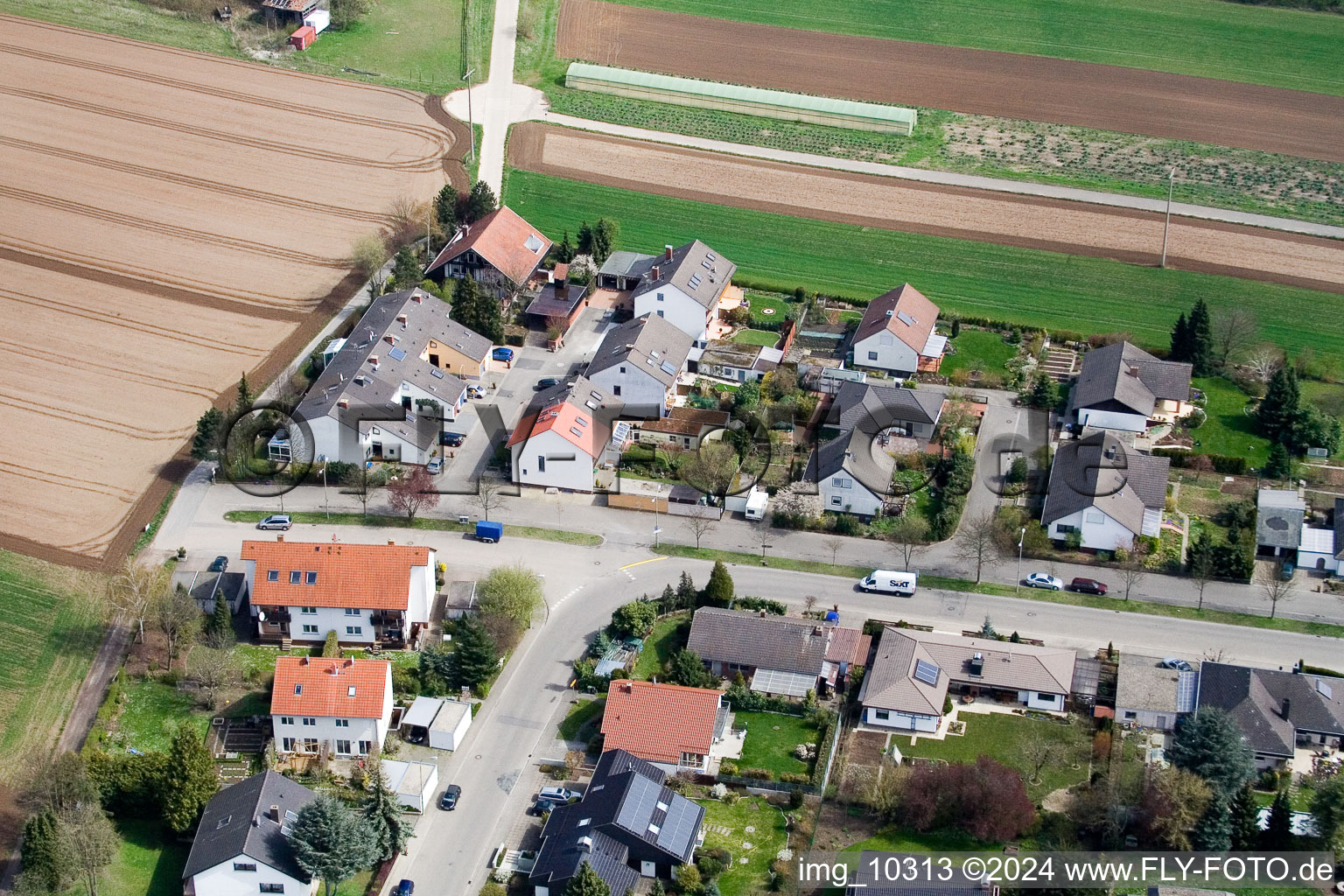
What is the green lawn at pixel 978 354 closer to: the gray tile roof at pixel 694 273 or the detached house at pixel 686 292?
the detached house at pixel 686 292

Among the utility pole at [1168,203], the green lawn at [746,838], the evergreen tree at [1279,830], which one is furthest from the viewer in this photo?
the utility pole at [1168,203]

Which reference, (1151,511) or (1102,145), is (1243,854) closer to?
(1151,511)

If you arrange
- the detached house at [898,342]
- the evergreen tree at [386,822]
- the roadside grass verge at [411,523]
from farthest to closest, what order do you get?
the detached house at [898,342], the roadside grass verge at [411,523], the evergreen tree at [386,822]

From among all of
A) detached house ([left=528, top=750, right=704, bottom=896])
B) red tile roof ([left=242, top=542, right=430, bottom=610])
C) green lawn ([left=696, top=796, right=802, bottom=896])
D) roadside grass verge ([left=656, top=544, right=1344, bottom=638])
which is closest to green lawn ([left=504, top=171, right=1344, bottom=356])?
roadside grass verge ([left=656, top=544, right=1344, bottom=638])

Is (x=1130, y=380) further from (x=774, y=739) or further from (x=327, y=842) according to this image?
(x=327, y=842)

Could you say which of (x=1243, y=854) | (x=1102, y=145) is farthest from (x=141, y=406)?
(x=1102, y=145)

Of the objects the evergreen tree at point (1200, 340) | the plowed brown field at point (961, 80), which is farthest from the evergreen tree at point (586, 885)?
the plowed brown field at point (961, 80)

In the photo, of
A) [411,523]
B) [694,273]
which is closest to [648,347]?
[694,273]
